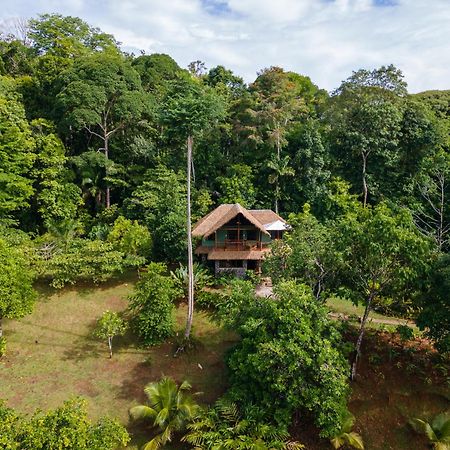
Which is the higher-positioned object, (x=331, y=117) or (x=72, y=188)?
(x=331, y=117)

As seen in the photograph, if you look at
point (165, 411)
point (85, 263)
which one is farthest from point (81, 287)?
point (165, 411)

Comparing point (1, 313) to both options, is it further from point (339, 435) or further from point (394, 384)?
point (394, 384)

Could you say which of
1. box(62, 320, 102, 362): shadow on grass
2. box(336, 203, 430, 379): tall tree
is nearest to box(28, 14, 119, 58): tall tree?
box(62, 320, 102, 362): shadow on grass

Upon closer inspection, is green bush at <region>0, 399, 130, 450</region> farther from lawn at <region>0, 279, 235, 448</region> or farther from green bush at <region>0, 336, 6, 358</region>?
green bush at <region>0, 336, 6, 358</region>

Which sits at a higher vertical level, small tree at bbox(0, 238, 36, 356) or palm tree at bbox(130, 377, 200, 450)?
small tree at bbox(0, 238, 36, 356)

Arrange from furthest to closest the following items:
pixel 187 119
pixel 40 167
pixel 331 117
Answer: pixel 331 117 → pixel 40 167 → pixel 187 119

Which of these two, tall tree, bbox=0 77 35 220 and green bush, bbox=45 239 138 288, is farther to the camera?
tall tree, bbox=0 77 35 220

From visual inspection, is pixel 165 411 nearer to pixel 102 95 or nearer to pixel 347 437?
pixel 347 437

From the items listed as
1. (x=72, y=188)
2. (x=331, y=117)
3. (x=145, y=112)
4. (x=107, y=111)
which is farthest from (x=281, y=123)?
(x=72, y=188)
